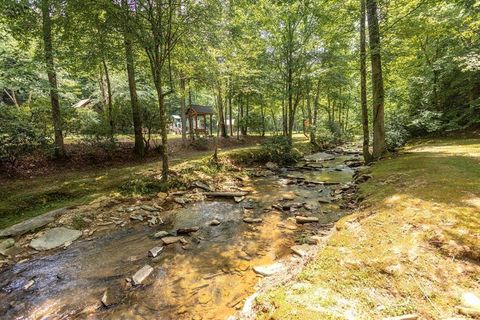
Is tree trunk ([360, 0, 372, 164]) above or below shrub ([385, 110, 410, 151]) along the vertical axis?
above

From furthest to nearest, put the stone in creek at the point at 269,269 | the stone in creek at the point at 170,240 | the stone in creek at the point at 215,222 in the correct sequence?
the stone in creek at the point at 215,222
the stone in creek at the point at 170,240
the stone in creek at the point at 269,269

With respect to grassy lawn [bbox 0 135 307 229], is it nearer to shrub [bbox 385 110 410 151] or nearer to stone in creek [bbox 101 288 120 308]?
stone in creek [bbox 101 288 120 308]

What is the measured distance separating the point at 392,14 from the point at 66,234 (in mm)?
12927

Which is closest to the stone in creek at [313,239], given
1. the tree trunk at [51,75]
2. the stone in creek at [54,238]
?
the stone in creek at [54,238]

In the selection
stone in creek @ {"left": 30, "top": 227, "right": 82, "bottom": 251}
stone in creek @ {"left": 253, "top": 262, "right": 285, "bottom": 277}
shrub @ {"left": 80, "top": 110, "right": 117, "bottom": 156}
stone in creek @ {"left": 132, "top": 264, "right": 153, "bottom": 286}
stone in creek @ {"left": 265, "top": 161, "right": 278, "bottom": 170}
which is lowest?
stone in creek @ {"left": 253, "top": 262, "right": 285, "bottom": 277}

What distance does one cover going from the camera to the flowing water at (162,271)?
336 centimetres

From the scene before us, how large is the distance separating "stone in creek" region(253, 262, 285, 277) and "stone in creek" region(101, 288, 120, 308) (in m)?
2.13

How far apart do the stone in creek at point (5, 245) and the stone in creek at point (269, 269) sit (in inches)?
190

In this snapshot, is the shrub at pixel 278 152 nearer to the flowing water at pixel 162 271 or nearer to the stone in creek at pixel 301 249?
the flowing water at pixel 162 271

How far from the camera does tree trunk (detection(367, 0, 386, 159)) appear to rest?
9.29 metres

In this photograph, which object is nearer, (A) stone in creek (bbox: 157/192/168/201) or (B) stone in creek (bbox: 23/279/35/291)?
(B) stone in creek (bbox: 23/279/35/291)

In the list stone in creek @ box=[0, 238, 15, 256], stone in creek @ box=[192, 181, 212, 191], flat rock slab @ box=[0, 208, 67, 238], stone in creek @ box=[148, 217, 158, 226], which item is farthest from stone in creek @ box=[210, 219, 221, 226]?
stone in creek @ box=[0, 238, 15, 256]

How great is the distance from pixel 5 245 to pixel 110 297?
3100 mm

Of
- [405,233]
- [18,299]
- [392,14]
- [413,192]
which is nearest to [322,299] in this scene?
[405,233]
